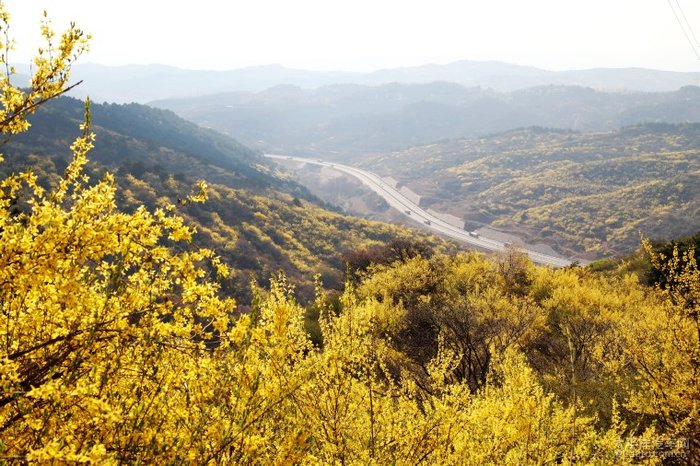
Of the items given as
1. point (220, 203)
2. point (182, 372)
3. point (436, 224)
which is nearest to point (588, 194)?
point (436, 224)

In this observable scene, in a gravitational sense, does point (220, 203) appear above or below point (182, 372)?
below

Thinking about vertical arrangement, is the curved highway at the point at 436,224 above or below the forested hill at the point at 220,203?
below

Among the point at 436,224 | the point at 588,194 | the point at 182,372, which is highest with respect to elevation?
the point at 182,372

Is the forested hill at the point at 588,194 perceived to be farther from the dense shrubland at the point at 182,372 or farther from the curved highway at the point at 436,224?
the dense shrubland at the point at 182,372

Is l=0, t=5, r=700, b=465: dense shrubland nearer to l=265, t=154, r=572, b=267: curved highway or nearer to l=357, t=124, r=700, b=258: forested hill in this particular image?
l=265, t=154, r=572, b=267: curved highway

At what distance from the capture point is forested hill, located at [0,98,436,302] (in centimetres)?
6347

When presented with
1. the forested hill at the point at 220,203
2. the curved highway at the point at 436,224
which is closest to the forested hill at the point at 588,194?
the curved highway at the point at 436,224

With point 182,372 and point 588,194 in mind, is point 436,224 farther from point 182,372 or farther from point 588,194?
point 182,372

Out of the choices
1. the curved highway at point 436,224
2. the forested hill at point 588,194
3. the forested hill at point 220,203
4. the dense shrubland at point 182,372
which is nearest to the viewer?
the dense shrubland at point 182,372

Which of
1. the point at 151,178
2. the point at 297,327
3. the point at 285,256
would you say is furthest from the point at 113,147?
the point at 297,327

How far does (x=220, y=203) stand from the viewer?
270 ft

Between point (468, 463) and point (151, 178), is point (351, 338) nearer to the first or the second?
point (468, 463)

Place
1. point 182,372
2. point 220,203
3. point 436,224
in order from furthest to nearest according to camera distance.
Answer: point 436,224 → point 220,203 → point 182,372

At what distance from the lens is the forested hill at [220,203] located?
63.5 metres
